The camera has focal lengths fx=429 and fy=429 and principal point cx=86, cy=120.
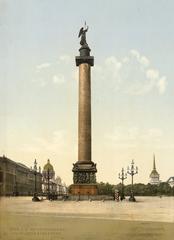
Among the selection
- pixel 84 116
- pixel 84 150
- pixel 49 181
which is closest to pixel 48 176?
pixel 84 150

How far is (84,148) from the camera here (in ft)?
133

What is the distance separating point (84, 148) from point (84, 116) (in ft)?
10.2

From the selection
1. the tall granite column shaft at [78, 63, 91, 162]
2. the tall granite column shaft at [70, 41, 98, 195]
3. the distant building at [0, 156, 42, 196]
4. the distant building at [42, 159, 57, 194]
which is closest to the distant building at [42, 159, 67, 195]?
the distant building at [42, 159, 57, 194]

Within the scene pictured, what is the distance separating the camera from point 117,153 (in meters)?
19.4

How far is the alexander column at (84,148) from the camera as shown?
1594 inches

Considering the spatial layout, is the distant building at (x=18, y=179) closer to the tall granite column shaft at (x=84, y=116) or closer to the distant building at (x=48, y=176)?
the distant building at (x=48, y=176)

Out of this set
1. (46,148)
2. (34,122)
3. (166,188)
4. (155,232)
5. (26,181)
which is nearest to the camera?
(155,232)

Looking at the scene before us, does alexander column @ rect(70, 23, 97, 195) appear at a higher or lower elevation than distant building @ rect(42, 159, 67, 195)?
higher

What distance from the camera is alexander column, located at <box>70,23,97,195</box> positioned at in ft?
133

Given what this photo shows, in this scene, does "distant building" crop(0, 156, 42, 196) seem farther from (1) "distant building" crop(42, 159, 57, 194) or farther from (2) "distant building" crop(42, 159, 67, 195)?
(1) "distant building" crop(42, 159, 57, 194)

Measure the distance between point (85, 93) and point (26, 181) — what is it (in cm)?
Answer: 5698

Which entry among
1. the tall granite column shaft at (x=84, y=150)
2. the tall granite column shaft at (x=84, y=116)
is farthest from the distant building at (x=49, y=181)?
the tall granite column shaft at (x=84, y=116)

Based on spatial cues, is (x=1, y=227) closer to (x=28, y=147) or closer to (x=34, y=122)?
(x=34, y=122)

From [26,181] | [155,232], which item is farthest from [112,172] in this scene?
[26,181]
